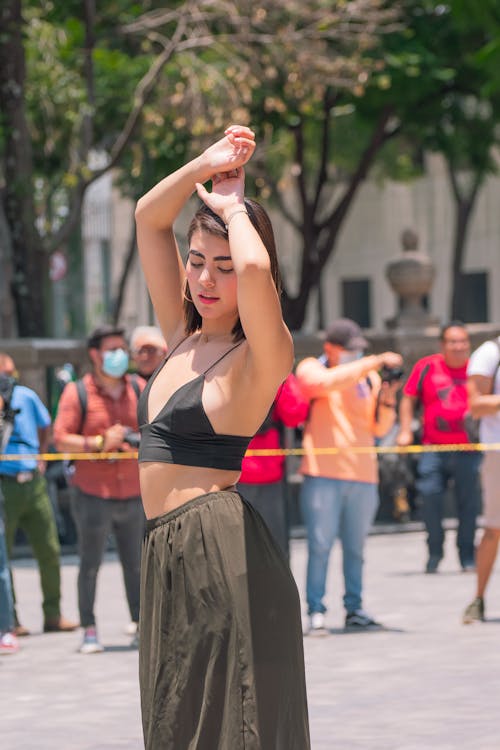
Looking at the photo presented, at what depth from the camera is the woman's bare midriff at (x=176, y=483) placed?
14.1 feet

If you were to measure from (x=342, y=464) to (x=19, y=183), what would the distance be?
9531 mm

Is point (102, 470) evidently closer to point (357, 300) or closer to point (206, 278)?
point (206, 278)

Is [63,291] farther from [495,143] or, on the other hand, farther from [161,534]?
[161,534]

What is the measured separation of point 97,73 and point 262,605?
2047 cm

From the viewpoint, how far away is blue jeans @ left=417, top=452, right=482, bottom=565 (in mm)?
13922

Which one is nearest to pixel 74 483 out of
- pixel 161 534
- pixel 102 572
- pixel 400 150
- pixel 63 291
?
pixel 102 572

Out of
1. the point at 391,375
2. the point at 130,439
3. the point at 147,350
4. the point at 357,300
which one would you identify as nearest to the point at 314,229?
the point at 391,375

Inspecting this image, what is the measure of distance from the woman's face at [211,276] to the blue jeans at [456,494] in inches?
385

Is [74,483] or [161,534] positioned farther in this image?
[74,483]

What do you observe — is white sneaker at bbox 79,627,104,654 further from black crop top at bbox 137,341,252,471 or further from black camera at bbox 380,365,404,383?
black crop top at bbox 137,341,252,471

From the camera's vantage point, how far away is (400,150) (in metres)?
36.6

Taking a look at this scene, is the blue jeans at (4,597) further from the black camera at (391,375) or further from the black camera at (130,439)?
the black camera at (391,375)

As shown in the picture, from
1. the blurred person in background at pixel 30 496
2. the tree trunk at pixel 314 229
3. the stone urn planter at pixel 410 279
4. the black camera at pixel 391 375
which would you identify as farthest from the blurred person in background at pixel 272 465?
the tree trunk at pixel 314 229

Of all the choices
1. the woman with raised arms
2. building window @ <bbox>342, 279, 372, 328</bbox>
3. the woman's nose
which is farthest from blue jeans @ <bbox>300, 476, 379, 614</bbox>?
building window @ <bbox>342, 279, 372, 328</bbox>
